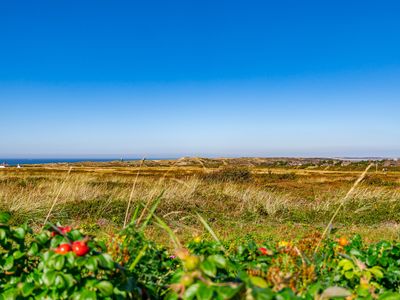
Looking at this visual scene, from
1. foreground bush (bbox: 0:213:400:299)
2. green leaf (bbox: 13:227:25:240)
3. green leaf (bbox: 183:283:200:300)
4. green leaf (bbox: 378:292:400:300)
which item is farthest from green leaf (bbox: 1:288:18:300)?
green leaf (bbox: 378:292:400:300)

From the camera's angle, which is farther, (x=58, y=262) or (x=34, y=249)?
(x=34, y=249)

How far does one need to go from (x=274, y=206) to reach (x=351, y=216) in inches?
86.0

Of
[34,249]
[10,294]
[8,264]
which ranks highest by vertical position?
[34,249]

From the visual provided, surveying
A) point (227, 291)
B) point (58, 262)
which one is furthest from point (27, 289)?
point (227, 291)

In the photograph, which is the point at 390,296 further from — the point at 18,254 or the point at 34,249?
the point at 18,254

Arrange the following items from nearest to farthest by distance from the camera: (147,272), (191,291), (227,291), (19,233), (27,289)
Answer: (227,291) < (191,291) < (27,289) < (19,233) < (147,272)

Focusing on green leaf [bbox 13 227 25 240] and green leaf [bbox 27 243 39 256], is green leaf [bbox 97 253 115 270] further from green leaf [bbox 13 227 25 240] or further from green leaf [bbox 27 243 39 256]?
green leaf [bbox 13 227 25 240]

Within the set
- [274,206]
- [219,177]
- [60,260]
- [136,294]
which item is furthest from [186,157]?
[219,177]

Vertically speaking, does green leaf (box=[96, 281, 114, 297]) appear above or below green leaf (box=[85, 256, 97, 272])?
below

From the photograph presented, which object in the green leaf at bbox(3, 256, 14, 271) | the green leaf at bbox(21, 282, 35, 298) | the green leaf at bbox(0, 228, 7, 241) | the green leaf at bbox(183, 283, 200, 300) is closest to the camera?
the green leaf at bbox(183, 283, 200, 300)

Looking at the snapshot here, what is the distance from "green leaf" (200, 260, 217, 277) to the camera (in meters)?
1.61

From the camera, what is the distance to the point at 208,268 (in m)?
1.63

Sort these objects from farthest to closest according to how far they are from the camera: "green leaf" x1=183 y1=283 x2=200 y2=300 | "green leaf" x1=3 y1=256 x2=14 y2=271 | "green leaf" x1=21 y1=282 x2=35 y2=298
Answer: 1. "green leaf" x1=3 y1=256 x2=14 y2=271
2. "green leaf" x1=21 y1=282 x2=35 y2=298
3. "green leaf" x1=183 y1=283 x2=200 y2=300

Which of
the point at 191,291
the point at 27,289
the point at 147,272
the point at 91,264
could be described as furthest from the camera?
the point at 147,272
